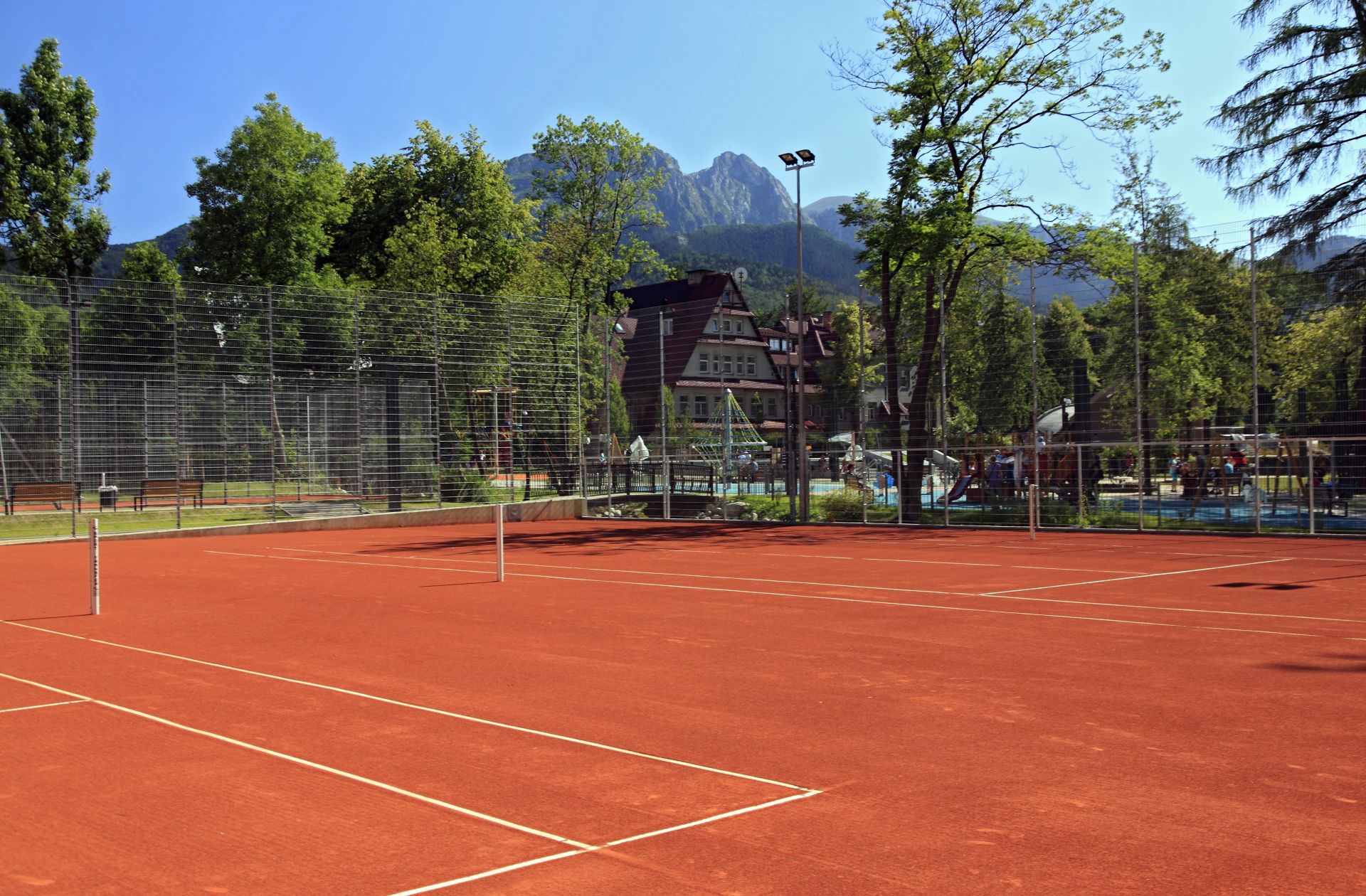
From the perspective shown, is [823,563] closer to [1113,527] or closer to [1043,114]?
[1113,527]

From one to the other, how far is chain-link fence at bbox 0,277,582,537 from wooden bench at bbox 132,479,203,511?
→ 0.16ft

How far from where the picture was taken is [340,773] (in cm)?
608

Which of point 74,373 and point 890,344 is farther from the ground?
point 890,344

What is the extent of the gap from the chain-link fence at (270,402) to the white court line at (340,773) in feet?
65.6

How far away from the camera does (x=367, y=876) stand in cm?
452

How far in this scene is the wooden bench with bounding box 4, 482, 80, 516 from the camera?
25.9 m

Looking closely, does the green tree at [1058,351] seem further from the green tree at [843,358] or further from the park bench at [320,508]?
the park bench at [320,508]

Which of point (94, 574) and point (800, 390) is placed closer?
point (94, 574)

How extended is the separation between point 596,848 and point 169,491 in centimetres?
2639

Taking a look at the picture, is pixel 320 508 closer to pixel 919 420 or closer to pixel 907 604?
pixel 919 420

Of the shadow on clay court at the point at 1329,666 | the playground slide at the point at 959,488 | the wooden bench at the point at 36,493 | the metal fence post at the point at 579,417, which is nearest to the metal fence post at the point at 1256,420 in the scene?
the playground slide at the point at 959,488

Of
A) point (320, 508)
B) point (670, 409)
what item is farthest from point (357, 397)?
point (670, 409)

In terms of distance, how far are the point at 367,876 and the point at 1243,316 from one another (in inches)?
876

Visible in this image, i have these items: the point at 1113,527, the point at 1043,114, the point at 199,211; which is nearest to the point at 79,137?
the point at 199,211
